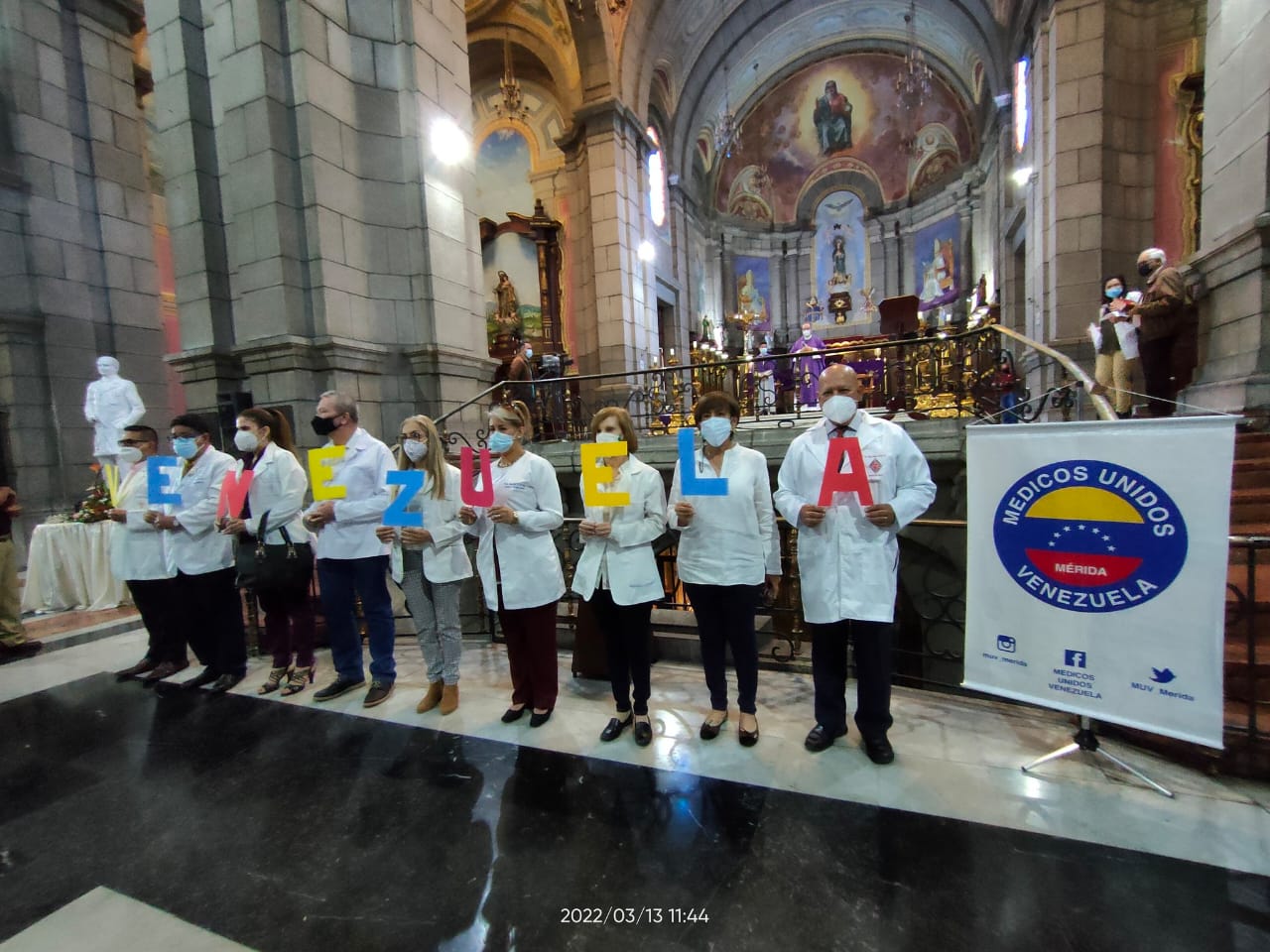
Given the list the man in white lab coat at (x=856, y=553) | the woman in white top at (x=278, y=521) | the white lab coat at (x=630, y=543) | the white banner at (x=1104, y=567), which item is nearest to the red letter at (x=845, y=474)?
the man in white lab coat at (x=856, y=553)

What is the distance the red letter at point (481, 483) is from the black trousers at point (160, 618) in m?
2.95

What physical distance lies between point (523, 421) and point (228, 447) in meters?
5.46

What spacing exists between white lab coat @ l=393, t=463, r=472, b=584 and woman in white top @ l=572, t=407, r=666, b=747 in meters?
0.91

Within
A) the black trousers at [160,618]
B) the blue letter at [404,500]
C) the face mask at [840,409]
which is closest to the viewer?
the face mask at [840,409]

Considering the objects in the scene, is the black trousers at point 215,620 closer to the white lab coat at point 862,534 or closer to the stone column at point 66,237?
the white lab coat at point 862,534

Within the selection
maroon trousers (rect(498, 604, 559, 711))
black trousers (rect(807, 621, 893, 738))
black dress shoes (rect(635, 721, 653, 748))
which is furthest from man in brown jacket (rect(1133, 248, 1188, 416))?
maroon trousers (rect(498, 604, 559, 711))

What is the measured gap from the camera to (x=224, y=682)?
4.28 m

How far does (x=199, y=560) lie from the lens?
4.19 metres

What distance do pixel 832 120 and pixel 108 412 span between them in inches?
1069

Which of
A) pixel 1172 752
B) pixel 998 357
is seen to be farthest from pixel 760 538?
pixel 998 357

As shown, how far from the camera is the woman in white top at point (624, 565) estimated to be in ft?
10.5

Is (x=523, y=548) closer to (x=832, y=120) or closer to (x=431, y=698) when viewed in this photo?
(x=431, y=698)

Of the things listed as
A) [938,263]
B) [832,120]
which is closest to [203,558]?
[938,263]

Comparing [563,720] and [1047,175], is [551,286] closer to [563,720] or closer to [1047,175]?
[1047,175]
